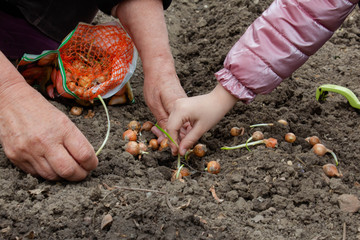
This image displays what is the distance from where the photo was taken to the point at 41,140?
1511 millimetres

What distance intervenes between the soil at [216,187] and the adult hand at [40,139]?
0.06 metres

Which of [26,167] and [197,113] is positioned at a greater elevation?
[197,113]

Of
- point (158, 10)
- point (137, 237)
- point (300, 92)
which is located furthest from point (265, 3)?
point (137, 237)

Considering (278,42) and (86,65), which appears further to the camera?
(86,65)

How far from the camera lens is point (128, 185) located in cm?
166

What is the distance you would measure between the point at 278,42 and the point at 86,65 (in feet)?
3.54

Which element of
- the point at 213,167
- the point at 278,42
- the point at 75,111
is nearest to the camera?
the point at 278,42

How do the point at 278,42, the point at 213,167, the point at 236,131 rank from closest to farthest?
the point at 278,42 → the point at 213,167 → the point at 236,131

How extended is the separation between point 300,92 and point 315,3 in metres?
0.88

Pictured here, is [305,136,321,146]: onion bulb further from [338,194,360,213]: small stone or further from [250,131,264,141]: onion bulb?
[338,194,360,213]: small stone

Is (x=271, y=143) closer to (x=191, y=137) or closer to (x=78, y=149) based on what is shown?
(x=191, y=137)

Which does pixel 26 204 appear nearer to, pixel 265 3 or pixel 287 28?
pixel 287 28

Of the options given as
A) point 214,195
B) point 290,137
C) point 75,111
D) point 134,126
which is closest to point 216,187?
point 214,195

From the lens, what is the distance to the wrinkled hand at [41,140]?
4.99ft
